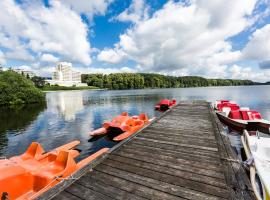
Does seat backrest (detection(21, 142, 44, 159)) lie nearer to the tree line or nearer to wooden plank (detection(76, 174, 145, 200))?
wooden plank (detection(76, 174, 145, 200))

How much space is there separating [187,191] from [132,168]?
1.44 meters

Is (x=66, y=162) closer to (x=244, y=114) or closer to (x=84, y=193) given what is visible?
(x=84, y=193)

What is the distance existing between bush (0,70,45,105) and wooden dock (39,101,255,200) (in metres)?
44.0

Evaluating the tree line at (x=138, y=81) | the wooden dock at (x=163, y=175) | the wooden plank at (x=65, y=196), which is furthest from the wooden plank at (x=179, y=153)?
the tree line at (x=138, y=81)

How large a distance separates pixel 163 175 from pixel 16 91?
154ft

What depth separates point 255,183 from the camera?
5383mm

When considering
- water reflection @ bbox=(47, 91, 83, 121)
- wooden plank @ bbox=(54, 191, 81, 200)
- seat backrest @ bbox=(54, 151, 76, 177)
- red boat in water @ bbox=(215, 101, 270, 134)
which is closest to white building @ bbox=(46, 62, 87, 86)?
water reflection @ bbox=(47, 91, 83, 121)

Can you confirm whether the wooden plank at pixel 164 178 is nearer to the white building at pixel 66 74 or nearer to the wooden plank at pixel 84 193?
the wooden plank at pixel 84 193

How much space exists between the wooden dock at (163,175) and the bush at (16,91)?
144 ft

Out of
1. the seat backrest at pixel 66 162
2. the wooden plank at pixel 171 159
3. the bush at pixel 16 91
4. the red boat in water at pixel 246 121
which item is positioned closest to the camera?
the wooden plank at pixel 171 159

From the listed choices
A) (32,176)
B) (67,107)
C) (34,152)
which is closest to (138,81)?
(67,107)

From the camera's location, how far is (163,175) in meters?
3.76

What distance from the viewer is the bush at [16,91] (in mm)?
38084

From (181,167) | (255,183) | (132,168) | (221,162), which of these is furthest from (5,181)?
(255,183)
